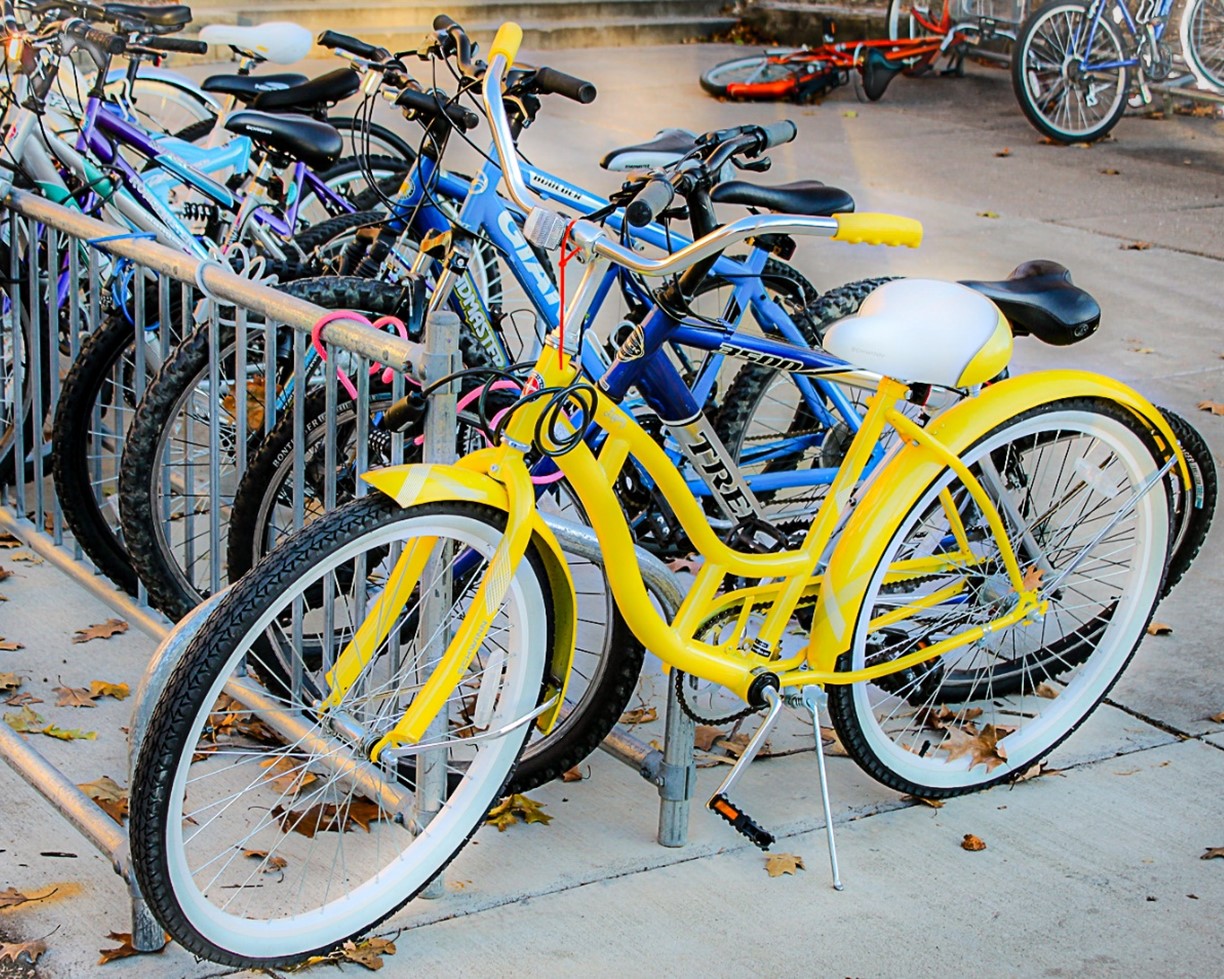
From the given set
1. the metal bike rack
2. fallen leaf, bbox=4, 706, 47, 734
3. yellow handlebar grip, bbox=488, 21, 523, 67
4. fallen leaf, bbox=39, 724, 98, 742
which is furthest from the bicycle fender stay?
fallen leaf, bbox=4, 706, 47, 734

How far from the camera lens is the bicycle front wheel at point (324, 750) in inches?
113

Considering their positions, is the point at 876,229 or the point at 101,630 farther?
the point at 101,630

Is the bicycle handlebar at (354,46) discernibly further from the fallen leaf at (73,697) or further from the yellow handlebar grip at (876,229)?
the yellow handlebar grip at (876,229)

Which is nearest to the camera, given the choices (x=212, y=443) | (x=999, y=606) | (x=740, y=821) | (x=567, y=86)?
(x=740, y=821)

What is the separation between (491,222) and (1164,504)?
6.20ft

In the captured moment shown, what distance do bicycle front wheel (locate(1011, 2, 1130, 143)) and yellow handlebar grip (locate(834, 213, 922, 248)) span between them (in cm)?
860

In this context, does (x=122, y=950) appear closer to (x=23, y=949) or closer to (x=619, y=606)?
(x=23, y=949)

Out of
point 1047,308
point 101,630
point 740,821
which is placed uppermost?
point 1047,308

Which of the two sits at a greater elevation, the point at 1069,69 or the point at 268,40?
the point at 268,40

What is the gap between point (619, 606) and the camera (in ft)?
10.8

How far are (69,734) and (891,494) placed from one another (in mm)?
2041

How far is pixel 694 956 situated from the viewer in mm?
3221

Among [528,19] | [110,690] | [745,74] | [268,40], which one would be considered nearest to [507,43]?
[110,690]

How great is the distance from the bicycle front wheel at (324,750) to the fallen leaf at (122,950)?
17cm
